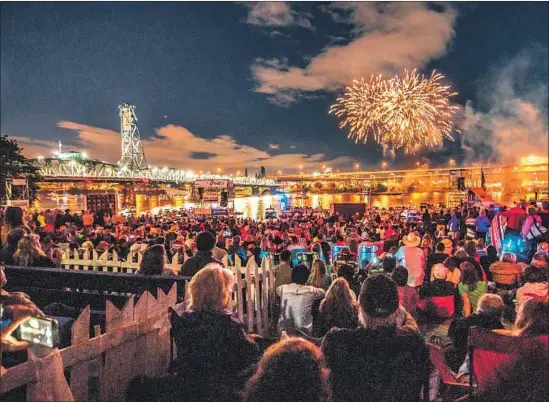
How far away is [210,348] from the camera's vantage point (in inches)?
107

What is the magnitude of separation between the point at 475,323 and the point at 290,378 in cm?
290

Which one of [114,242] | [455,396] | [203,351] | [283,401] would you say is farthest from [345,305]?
[114,242]

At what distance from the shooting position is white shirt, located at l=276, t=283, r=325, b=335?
5.07 metres

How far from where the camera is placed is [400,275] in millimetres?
5559

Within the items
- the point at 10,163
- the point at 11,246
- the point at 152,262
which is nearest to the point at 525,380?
the point at 152,262

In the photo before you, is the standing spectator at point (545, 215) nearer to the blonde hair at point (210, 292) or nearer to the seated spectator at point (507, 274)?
the seated spectator at point (507, 274)

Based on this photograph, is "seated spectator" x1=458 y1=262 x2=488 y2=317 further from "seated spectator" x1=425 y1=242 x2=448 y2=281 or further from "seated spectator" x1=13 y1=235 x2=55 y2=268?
"seated spectator" x1=13 y1=235 x2=55 y2=268

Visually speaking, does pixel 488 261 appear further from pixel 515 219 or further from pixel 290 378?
pixel 290 378

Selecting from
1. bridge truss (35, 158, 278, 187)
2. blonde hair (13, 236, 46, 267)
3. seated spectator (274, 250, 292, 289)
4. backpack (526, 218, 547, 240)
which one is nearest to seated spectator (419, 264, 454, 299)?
seated spectator (274, 250, 292, 289)

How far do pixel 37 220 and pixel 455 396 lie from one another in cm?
1896

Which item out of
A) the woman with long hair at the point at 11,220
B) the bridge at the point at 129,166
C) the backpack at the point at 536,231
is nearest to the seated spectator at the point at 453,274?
the backpack at the point at 536,231

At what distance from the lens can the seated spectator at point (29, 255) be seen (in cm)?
543

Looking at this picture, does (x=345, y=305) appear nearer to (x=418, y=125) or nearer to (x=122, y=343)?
(x=122, y=343)

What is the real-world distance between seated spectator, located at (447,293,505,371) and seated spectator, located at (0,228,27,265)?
5.66m
